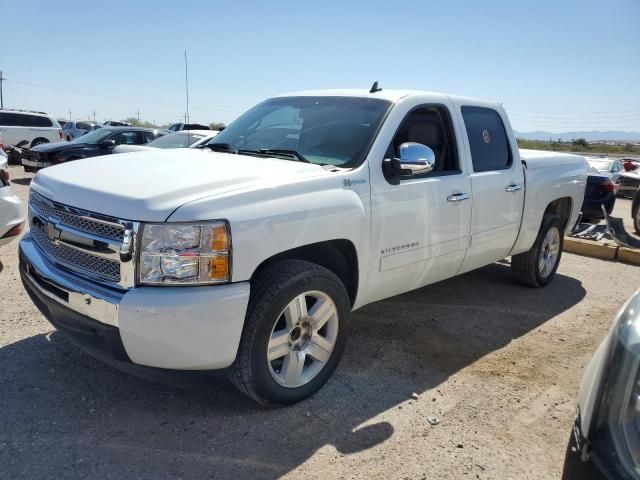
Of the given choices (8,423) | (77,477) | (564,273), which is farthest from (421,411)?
(564,273)

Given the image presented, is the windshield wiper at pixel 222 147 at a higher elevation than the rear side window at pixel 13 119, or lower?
higher

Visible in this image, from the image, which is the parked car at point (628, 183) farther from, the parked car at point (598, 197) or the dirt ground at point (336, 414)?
the dirt ground at point (336, 414)

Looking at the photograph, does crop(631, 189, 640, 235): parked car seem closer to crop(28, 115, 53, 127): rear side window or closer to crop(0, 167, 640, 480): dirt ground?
crop(0, 167, 640, 480): dirt ground

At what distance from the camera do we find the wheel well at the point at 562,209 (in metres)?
6.07

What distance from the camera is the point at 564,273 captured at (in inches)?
272

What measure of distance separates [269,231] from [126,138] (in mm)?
12154

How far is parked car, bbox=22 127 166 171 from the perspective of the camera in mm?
12008

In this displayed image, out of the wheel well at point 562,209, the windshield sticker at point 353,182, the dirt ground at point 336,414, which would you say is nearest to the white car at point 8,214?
the dirt ground at point 336,414

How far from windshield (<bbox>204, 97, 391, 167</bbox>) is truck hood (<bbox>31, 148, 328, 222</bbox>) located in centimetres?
30

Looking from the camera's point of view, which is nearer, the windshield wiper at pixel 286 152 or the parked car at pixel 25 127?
the windshield wiper at pixel 286 152

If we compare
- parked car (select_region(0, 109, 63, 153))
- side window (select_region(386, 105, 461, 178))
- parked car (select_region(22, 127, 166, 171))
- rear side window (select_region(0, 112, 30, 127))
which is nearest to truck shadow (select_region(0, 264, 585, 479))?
side window (select_region(386, 105, 461, 178))

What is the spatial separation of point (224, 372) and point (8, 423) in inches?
47.5

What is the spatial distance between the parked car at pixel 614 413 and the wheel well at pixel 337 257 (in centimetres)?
175

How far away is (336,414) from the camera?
10.5 feet
